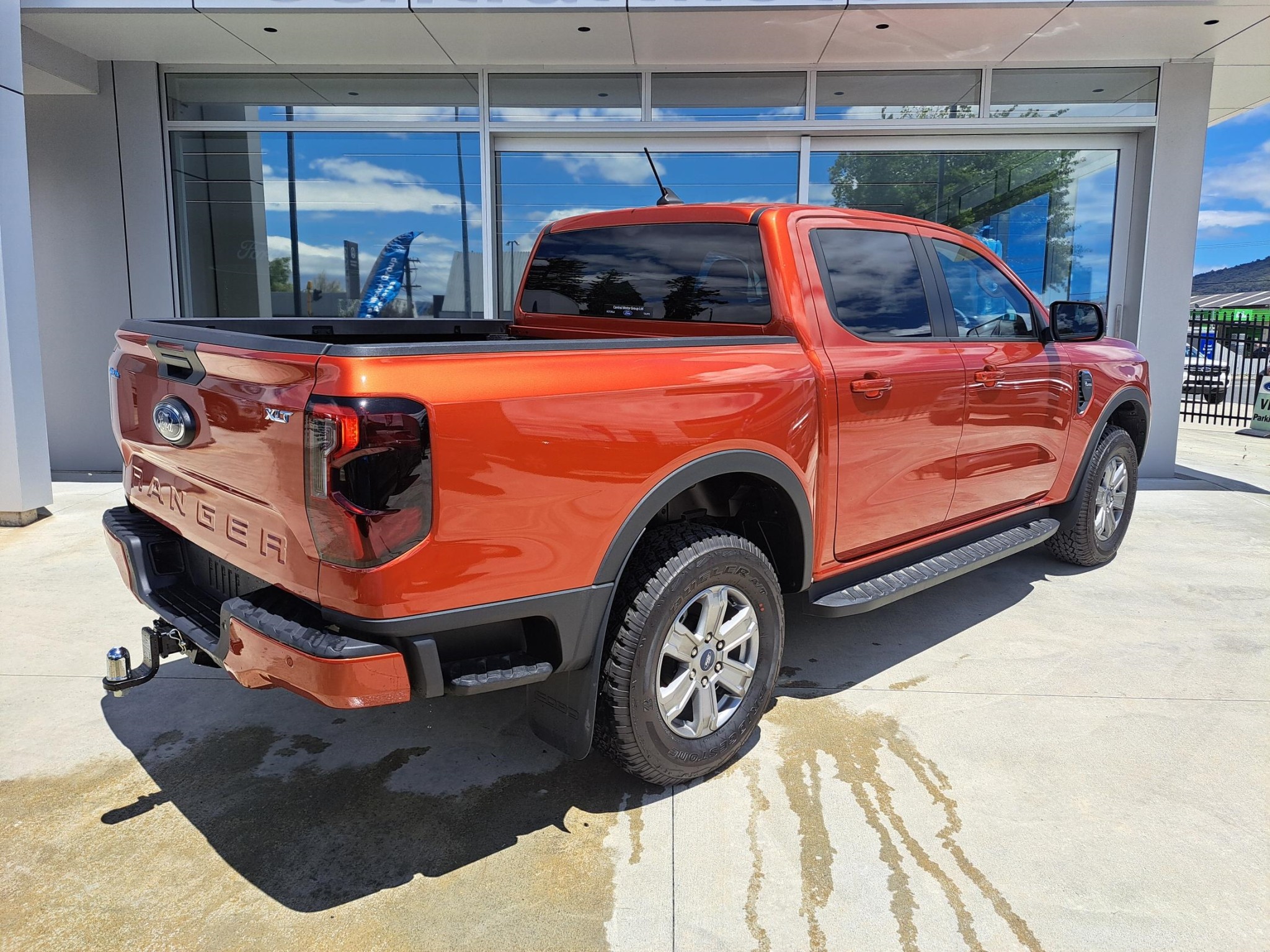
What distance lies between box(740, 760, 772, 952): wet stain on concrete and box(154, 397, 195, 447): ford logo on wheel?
197 cm

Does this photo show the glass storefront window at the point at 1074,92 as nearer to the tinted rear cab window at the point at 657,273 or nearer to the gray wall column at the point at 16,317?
the tinted rear cab window at the point at 657,273

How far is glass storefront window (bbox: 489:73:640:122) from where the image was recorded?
314 inches

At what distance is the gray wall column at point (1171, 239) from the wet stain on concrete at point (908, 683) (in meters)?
5.52

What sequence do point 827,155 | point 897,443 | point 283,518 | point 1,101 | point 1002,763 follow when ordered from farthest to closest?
1. point 827,155
2. point 1,101
3. point 897,443
4. point 1002,763
5. point 283,518

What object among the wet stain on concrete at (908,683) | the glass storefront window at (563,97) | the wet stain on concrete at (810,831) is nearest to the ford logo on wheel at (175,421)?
the wet stain on concrete at (810,831)

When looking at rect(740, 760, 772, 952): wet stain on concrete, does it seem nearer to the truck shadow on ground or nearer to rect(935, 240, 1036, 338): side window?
the truck shadow on ground

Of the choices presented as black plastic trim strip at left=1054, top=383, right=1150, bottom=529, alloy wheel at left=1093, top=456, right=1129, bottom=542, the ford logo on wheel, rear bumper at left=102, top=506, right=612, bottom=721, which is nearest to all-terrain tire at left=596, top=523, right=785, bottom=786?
rear bumper at left=102, top=506, right=612, bottom=721

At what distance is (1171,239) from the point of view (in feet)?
26.3

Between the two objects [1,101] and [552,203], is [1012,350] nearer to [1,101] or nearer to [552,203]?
[552,203]

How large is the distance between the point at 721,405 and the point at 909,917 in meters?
1.49

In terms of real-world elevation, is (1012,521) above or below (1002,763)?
above

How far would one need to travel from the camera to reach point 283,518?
2227 millimetres

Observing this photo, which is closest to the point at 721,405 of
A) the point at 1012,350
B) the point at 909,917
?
the point at 909,917

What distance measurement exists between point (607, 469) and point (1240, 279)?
366 ft
